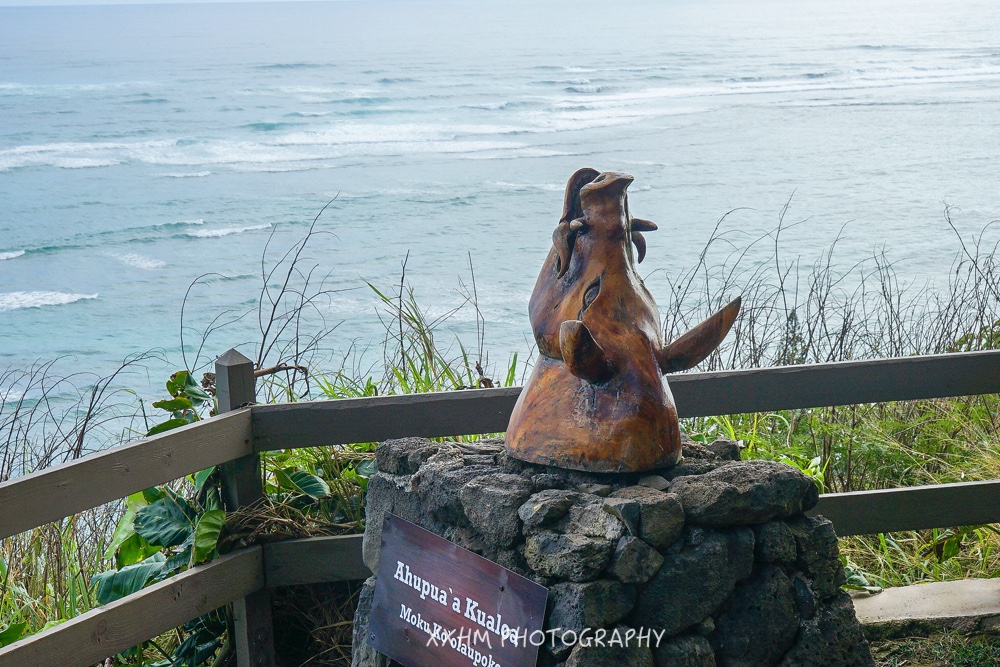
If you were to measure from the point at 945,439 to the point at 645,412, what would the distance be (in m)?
3.23

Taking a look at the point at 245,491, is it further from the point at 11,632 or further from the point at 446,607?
the point at 446,607

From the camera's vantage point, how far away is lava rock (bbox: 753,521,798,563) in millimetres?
2209

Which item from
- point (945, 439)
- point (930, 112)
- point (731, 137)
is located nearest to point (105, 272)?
point (731, 137)

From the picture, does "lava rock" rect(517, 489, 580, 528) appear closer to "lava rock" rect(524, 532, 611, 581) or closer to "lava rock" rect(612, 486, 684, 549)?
"lava rock" rect(524, 532, 611, 581)

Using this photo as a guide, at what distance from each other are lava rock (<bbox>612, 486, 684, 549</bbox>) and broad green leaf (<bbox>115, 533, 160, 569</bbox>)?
215 centimetres

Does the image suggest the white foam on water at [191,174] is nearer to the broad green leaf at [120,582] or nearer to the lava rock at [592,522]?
the broad green leaf at [120,582]

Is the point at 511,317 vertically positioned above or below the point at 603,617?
below

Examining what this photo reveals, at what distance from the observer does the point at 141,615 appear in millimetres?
2951

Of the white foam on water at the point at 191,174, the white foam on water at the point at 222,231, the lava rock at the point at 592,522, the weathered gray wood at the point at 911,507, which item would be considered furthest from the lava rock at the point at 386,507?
the white foam on water at the point at 191,174

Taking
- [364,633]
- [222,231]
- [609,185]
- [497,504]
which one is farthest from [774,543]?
[222,231]

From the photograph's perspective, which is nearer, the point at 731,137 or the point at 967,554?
the point at 967,554

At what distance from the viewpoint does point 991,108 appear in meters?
20.5

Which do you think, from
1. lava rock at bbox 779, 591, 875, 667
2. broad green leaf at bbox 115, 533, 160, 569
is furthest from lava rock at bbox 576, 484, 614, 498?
broad green leaf at bbox 115, 533, 160, 569

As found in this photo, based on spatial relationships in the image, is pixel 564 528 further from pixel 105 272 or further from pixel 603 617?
pixel 105 272
